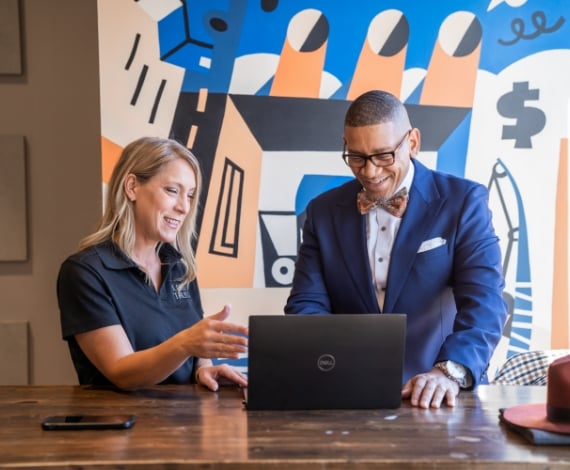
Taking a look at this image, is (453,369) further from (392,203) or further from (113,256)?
(113,256)

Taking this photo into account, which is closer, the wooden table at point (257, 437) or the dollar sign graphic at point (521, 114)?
the wooden table at point (257, 437)

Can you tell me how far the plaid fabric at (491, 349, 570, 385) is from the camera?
11.4 ft

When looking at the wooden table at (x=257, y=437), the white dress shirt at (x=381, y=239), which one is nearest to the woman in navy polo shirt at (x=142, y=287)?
the wooden table at (x=257, y=437)

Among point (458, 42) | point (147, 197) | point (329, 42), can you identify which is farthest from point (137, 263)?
point (458, 42)

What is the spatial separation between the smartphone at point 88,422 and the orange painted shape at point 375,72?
2443 mm

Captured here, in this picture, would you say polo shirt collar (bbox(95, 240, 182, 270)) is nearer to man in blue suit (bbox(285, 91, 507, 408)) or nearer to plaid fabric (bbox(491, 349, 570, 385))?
man in blue suit (bbox(285, 91, 507, 408))

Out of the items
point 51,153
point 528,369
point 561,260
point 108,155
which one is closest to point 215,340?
point 528,369

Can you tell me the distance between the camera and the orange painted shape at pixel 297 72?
402 cm

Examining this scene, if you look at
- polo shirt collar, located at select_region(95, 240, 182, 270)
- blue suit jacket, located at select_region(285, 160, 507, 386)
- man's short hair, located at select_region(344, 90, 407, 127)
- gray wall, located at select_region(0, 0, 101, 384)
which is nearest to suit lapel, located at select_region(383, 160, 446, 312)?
blue suit jacket, located at select_region(285, 160, 507, 386)

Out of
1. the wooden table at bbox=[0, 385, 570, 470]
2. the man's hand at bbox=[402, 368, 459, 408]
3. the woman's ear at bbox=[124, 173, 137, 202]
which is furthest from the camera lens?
the woman's ear at bbox=[124, 173, 137, 202]

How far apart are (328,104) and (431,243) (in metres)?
1.34

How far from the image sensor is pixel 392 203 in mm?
3059

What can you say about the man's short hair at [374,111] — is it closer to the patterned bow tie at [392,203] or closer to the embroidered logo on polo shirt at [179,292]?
the patterned bow tie at [392,203]

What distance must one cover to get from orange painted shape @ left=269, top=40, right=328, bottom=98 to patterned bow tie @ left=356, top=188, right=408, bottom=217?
111 cm
